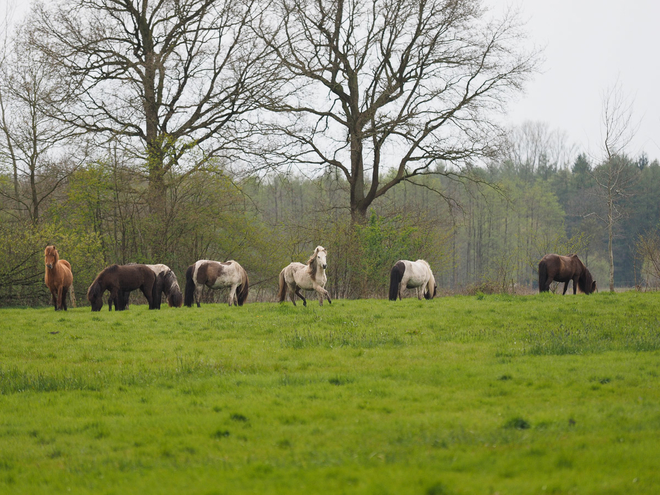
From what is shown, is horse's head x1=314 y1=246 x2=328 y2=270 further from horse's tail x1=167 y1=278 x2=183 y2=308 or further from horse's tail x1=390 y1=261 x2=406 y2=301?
horse's tail x1=167 y1=278 x2=183 y2=308

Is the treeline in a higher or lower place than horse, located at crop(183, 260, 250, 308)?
higher

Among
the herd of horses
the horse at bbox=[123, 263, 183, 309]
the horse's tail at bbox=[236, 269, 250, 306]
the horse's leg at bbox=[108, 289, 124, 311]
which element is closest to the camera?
the herd of horses

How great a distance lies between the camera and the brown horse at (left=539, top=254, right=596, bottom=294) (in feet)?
69.3

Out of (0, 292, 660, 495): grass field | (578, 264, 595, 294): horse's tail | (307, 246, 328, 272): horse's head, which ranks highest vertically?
(307, 246, 328, 272): horse's head

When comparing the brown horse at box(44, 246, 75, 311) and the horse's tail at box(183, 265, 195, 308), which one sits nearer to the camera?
the brown horse at box(44, 246, 75, 311)

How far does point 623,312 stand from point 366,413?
1027cm

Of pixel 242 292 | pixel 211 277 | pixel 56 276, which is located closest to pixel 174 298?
pixel 211 277

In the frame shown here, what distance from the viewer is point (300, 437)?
227 inches

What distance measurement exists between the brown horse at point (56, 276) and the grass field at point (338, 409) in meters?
5.33

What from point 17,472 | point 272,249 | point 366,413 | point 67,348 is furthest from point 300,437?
point 272,249

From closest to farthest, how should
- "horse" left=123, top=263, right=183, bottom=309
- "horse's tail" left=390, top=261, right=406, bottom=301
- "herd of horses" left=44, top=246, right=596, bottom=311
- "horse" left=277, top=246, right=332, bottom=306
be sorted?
"horse" left=277, top=246, right=332, bottom=306 → "herd of horses" left=44, top=246, right=596, bottom=311 → "horse" left=123, top=263, right=183, bottom=309 → "horse's tail" left=390, top=261, right=406, bottom=301

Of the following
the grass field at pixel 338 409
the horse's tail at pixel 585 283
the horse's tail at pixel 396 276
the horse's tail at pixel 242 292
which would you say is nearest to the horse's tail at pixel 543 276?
the horse's tail at pixel 585 283

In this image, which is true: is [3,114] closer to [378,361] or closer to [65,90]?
[65,90]

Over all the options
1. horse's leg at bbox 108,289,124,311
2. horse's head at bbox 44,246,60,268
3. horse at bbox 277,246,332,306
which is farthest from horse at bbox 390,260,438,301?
horse's head at bbox 44,246,60,268
